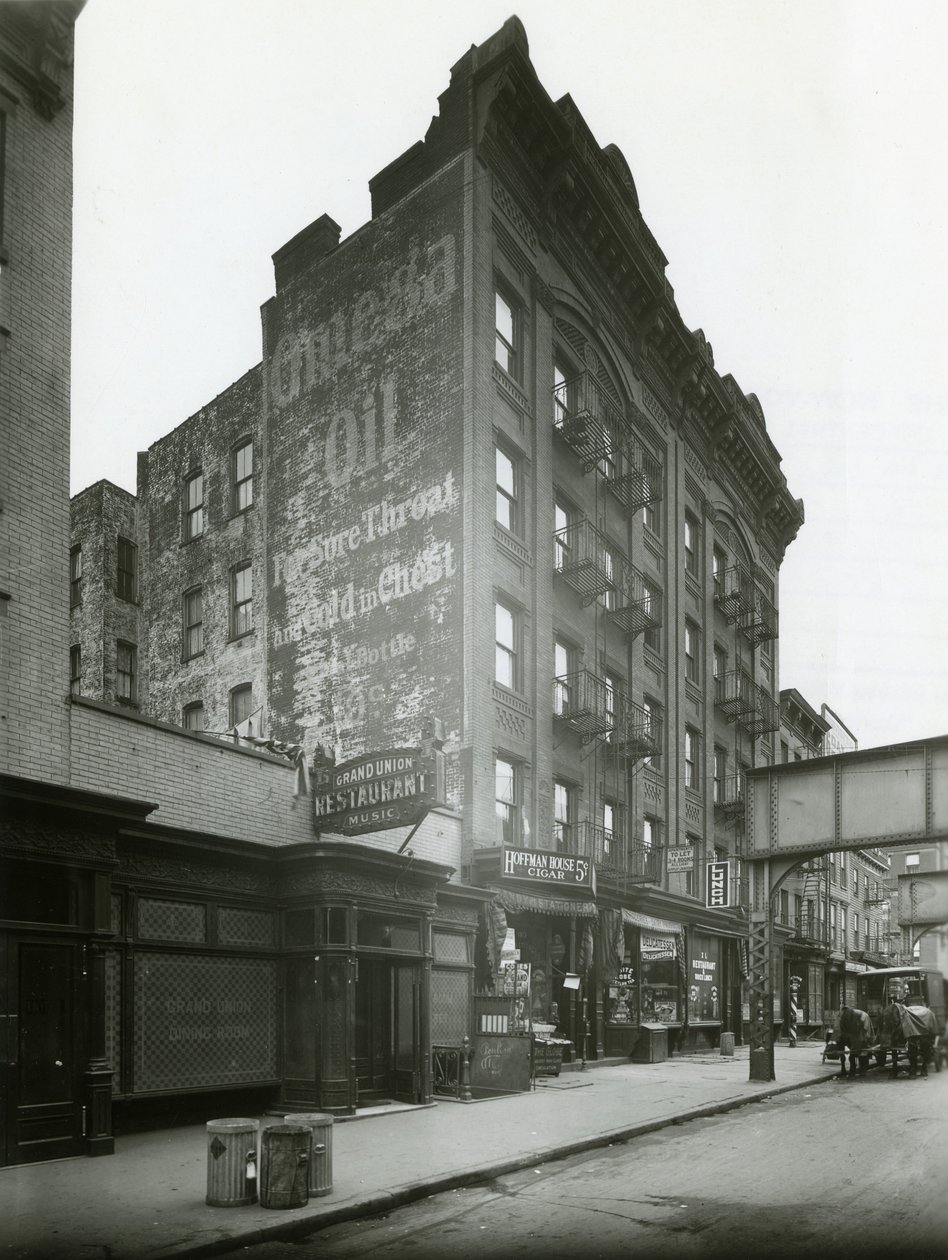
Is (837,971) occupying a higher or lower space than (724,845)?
lower

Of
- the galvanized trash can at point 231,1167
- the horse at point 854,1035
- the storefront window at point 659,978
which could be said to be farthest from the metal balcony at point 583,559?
the galvanized trash can at point 231,1167

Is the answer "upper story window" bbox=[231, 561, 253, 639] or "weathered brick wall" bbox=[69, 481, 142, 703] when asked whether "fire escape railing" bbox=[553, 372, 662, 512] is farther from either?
"weathered brick wall" bbox=[69, 481, 142, 703]

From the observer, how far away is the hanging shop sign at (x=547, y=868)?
21906 mm

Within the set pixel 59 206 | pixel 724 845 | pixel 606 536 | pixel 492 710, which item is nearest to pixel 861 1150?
pixel 492 710

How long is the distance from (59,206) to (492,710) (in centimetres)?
1309

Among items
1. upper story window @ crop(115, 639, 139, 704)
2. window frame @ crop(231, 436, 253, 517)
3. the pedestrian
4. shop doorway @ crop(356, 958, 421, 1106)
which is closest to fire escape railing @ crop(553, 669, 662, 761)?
the pedestrian

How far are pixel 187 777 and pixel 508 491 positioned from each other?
497 inches

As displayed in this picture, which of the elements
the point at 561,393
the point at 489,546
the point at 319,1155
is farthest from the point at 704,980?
the point at 319,1155

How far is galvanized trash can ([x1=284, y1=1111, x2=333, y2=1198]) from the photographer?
33.7ft

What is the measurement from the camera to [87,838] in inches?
515

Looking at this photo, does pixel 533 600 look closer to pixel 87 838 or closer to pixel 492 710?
pixel 492 710

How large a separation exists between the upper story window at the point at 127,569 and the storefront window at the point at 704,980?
734 inches

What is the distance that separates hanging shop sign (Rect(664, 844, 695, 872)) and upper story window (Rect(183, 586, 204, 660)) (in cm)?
1330

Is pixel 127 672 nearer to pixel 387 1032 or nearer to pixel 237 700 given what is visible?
pixel 237 700
